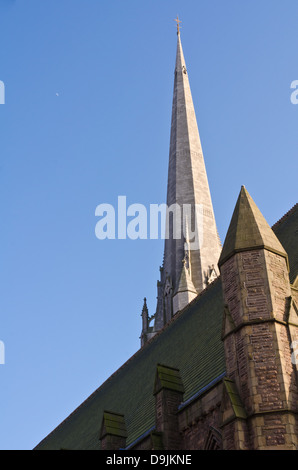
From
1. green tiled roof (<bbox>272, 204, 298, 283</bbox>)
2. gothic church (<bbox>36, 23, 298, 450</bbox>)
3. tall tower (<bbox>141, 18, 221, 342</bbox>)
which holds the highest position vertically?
tall tower (<bbox>141, 18, 221, 342</bbox>)

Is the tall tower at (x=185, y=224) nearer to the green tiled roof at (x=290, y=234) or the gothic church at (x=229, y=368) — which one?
the gothic church at (x=229, y=368)

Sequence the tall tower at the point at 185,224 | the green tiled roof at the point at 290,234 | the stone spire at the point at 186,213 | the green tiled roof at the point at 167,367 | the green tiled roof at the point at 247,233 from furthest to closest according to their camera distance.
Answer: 1. the stone spire at the point at 186,213
2. the tall tower at the point at 185,224
3. the green tiled roof at the point at 167,367
4. the green tiled roof at the point at 290,234
5. the green tiled roof at the point at 247,233

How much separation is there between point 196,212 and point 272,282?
1276 inches

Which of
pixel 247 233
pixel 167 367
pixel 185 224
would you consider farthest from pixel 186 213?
pixel 247 233

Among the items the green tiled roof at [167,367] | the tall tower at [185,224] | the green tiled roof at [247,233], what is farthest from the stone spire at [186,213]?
the green tiled roof at [247,233]

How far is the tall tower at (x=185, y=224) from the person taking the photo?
141 feet

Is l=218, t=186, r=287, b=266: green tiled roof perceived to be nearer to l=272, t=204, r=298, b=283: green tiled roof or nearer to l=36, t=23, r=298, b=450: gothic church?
l=36, t=23, r=298, b=450: gothic church

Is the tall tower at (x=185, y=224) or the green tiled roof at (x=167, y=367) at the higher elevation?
the tall tower at (x=185, y=224)

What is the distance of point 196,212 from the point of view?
47625mm

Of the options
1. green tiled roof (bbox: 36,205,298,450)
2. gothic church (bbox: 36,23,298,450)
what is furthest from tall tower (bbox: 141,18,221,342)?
gothic church (bbox: 36,23,298,450)

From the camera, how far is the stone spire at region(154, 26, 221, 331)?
4381cm
